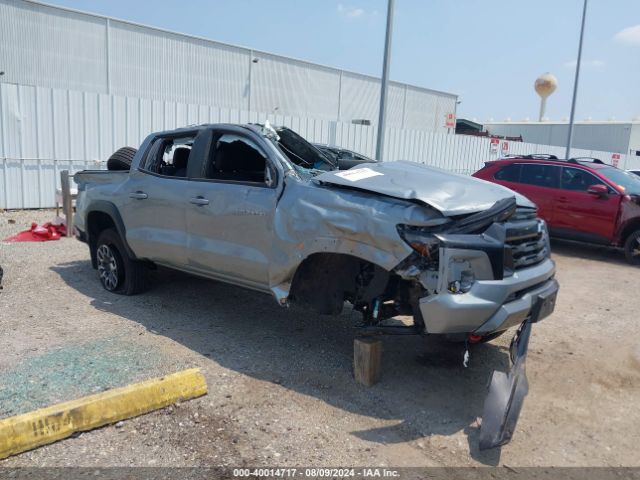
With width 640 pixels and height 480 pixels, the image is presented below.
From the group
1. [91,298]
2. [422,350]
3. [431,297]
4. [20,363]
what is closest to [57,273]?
[91,298]

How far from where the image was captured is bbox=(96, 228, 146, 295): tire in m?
6.10

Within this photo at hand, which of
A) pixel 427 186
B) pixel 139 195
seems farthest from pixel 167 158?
pixel 427 186

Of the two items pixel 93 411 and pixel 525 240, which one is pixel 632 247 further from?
pixel 93 411

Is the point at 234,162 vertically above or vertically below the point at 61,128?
below

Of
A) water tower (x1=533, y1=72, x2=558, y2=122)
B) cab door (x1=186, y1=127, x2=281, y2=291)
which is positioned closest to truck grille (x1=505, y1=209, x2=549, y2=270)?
cab door (x1=186, y1=127, x2=281, y2=291)

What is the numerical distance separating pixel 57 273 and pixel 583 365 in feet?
20.7

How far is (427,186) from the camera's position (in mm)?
3914

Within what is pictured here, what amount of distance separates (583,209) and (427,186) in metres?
6.93

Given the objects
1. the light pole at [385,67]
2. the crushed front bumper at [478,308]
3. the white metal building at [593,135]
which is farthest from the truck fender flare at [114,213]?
the white metal building at [593,135]

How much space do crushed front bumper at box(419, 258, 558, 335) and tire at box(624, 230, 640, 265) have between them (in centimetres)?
659

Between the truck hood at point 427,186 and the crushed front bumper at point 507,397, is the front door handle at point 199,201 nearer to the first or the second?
the truck hood at point 427,186

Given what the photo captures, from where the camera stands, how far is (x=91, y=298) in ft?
19.9

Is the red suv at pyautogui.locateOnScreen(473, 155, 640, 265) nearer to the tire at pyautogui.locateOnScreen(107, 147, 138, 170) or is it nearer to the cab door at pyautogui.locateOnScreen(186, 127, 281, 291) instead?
the cab door at pyautogui.locateOnScreen(186, 127, 281, 291)

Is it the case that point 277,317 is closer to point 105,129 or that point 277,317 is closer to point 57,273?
point 57,273
